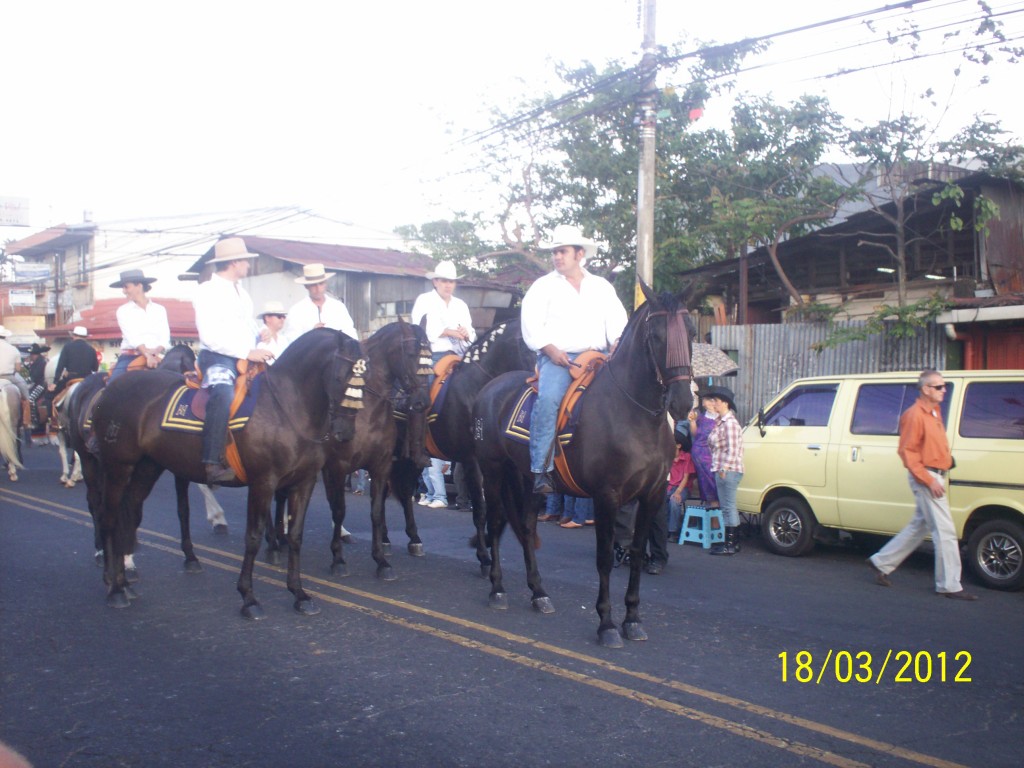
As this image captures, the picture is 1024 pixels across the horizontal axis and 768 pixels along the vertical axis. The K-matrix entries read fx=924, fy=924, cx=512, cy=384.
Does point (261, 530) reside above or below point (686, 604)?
above

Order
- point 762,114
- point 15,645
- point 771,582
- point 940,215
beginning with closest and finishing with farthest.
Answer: point 15,645 < point 771,582 < point 940,215 < point 762,114

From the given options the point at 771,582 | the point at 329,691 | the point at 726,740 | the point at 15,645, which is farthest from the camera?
the point at 771,582

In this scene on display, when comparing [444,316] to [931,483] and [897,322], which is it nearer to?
[931,483]

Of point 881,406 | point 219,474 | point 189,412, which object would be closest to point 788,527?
point 881,406

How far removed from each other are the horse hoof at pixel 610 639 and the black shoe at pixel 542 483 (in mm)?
1176

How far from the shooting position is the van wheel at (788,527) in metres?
10.1

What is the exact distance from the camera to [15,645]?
641 centimetres

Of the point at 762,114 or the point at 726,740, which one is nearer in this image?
the point at 726,740

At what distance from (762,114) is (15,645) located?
16204 millimetres

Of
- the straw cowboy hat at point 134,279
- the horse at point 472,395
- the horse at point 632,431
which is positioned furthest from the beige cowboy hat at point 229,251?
the horse at point 632,431

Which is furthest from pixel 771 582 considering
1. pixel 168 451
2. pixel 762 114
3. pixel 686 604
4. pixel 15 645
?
pixel 762 114

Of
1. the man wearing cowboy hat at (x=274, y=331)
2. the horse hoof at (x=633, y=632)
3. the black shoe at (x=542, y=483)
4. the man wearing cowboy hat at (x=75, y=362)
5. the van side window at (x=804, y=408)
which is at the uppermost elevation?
the man wearing cowboy hat at (x=274, y=331)

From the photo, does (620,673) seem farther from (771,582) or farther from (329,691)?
(771,582)

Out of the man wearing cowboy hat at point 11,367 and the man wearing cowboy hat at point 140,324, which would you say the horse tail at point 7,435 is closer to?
the man wearing cowboy hat at point 11,367
